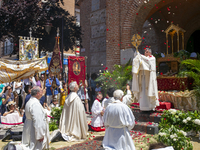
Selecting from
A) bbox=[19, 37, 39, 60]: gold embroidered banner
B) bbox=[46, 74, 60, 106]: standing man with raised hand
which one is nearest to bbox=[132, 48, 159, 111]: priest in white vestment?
bbox=[46, 74, 60, 106]: standing man with raised hand

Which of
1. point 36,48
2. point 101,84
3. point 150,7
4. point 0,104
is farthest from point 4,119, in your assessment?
point 150,7

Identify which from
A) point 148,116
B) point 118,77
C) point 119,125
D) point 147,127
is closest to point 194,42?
point 118,77

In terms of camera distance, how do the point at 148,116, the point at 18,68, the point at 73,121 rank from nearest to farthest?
the point at 73,121 → the point at 148,116 → the point at 18,68

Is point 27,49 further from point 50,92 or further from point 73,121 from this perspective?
Result: point 73,121

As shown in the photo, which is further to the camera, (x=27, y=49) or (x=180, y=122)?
(x=27, y=49)

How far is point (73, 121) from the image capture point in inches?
242

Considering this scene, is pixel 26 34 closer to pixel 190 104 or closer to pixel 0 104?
pixel 0 104

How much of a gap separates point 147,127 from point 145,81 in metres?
1.55

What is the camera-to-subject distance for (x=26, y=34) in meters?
12.1

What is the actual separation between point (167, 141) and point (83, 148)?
218 cm

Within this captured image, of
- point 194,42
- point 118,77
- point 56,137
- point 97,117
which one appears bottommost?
point 56,137

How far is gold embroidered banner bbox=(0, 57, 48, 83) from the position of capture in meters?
7.50

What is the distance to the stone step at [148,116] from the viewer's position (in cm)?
661

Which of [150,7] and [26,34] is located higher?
[150,7]
